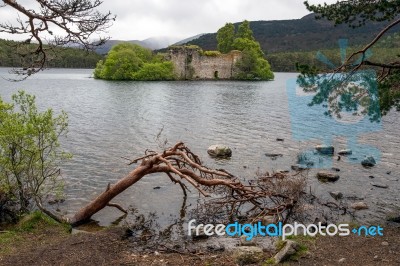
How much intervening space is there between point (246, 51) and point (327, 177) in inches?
3976

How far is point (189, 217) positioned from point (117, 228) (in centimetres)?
319

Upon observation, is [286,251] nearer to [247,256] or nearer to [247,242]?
[247,256]

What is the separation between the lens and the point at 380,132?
1384 inches

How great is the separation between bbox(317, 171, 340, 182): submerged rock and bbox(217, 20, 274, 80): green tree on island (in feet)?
325

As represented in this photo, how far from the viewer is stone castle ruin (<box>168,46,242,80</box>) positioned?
113m

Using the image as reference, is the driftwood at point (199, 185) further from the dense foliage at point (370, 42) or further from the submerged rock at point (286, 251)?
the dense foliage at point (370, 42)

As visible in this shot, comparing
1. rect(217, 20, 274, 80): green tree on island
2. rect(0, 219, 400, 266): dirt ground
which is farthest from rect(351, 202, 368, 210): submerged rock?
rect(217, 20, 274, 80): green tree on island

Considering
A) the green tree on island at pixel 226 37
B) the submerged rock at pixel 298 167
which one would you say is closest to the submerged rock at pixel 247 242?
the submerged rock at pixel 298 167

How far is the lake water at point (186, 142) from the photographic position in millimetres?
18453

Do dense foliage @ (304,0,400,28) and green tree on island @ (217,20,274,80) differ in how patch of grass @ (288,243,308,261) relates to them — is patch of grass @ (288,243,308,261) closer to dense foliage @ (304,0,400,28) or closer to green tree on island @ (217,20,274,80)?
dense foliage @ (304,0,400,28)

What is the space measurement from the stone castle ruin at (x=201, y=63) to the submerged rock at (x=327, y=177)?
308 ft

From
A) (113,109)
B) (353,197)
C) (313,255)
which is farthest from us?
(113,109)

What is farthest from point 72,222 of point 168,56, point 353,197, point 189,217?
point 168,56

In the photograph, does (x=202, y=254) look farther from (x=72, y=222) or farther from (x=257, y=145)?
(x=257, y=145)
